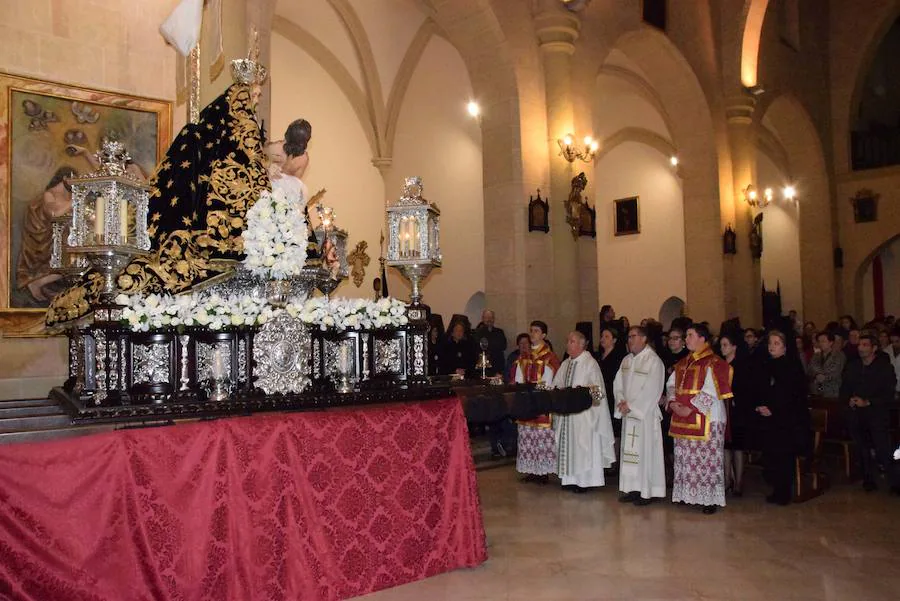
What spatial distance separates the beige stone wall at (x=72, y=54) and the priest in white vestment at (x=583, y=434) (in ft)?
16.1

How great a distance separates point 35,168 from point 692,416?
6.59 meters

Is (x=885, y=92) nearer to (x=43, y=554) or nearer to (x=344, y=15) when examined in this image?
(x=344, y=15)

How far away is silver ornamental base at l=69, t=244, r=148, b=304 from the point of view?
4.07m

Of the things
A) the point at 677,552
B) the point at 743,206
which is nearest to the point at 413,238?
the point at 677,552

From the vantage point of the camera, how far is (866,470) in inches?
303

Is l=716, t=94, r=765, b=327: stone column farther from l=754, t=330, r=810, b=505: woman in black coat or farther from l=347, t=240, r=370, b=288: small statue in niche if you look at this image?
l=754, t=330, r=810, b=505: woman in black coat

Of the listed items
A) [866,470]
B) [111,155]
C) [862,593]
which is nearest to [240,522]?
[111,155]

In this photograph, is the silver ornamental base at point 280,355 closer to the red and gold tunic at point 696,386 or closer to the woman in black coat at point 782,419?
the red and gold tunic at point 696,386

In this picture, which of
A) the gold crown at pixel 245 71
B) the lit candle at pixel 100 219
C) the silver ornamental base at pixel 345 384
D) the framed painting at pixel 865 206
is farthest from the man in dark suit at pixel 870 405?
the framed painting at pixel 865 206

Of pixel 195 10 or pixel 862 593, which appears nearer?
pixel 862 593

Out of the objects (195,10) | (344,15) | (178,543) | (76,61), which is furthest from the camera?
(344,15)

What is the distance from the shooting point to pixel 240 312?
4.48m

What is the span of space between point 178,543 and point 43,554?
0.63m

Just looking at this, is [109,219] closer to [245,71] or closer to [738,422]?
[245,71]
